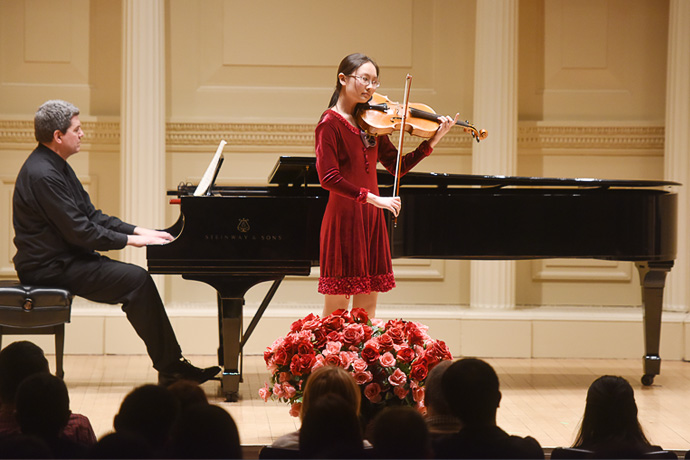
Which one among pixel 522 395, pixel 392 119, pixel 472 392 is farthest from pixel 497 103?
pixel 472 392

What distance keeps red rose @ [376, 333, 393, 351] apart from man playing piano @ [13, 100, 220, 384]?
139 centimetres

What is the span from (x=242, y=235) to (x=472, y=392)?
2094 millimetres

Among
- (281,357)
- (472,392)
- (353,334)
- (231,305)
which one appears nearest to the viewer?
(472,392)

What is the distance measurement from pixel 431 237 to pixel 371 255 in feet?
2.05

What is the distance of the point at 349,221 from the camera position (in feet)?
11.6

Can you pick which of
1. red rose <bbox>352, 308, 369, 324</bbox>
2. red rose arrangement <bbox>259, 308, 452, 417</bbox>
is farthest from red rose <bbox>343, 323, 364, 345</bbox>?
red rose <bbox>352, 308, 369, 324</bbox>

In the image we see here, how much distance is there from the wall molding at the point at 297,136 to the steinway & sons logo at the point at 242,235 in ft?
6.40

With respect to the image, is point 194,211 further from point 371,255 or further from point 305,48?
point 305,48

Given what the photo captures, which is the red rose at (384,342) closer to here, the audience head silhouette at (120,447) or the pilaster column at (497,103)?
the audience head silhouette at (120,447)

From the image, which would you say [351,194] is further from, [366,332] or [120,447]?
[120,447]

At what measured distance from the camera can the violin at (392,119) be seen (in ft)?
11.4

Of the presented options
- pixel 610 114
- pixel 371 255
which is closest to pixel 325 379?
pixel 371 255

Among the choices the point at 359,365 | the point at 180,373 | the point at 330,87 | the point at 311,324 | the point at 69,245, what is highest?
the point at 330,87

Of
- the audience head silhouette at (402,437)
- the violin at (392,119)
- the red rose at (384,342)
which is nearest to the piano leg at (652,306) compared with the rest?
the violin at (392,119)
